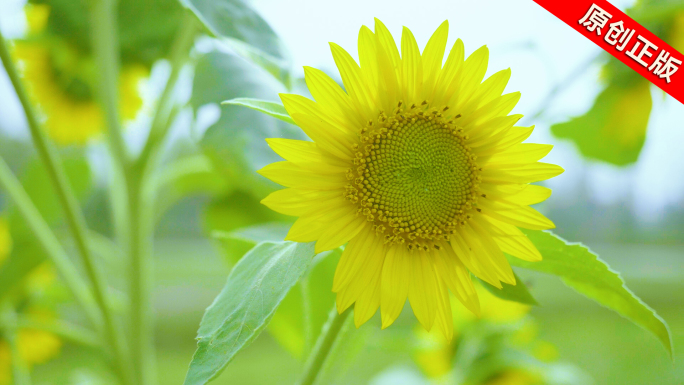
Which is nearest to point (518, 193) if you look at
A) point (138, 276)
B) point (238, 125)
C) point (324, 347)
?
point (324, 347)

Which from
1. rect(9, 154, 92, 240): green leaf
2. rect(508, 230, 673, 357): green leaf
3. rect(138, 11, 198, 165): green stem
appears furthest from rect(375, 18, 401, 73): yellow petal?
rect(9, 154, 92, 240): green leaf

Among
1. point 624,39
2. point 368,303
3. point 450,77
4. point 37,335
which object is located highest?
point 624,39

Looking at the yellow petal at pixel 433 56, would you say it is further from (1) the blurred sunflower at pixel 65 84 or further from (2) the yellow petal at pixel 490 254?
(1) the blurred sunflower at pixel 65 84

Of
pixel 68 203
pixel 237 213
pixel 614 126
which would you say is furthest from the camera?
pixel 614 126

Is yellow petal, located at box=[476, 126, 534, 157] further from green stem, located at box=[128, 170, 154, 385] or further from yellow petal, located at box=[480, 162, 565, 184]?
→ green stem, located at box=[128, 170, 154, 385]

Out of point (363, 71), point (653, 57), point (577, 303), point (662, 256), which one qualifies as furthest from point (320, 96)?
point (662, 256)

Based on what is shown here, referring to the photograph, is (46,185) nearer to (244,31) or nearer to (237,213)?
(237,213)

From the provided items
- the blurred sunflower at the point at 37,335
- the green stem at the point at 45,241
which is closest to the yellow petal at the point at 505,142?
the green stem at the point at 45,241
